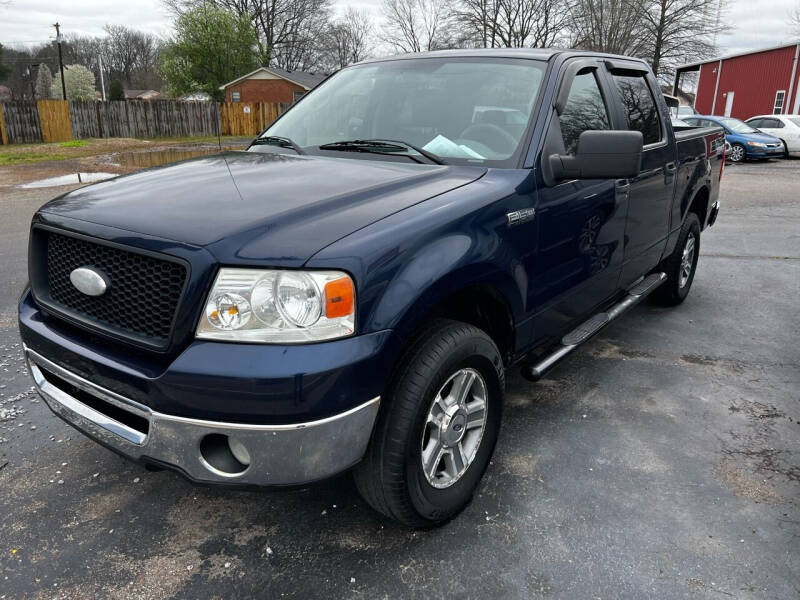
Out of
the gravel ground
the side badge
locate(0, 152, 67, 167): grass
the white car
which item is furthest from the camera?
the white car

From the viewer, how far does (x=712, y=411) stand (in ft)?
11.6

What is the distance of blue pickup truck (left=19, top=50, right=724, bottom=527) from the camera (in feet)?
6.23

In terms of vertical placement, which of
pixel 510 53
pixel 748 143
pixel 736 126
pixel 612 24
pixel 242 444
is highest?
pixel 612 24

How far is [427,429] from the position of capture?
2.37 meters

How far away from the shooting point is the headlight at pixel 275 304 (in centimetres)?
190

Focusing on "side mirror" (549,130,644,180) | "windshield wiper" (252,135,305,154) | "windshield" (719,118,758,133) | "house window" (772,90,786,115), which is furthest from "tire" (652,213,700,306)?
"house window" (772,90,786,115)

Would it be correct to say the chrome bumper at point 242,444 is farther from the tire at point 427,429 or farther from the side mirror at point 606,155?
the side mirror at point 606,155

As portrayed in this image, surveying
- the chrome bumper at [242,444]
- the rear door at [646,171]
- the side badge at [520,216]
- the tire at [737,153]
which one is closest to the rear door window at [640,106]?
the rear door at [646,171]

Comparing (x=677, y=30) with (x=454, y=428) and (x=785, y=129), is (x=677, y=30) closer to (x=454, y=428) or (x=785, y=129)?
(x=785, y=129)

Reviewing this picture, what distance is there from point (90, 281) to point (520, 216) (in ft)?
5.50

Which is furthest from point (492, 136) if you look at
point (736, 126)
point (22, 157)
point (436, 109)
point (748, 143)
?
point (22, 157)

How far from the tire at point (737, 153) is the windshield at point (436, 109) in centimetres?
1906

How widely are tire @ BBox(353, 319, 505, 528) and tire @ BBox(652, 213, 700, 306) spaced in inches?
120

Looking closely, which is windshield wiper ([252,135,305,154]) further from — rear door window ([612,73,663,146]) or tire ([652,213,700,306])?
tire ([652,213,700,306])
